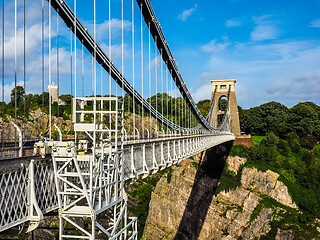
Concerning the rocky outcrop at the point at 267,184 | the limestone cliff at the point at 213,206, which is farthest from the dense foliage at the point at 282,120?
the rocky outcrop at the point at 267,184

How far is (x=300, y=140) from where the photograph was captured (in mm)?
49156

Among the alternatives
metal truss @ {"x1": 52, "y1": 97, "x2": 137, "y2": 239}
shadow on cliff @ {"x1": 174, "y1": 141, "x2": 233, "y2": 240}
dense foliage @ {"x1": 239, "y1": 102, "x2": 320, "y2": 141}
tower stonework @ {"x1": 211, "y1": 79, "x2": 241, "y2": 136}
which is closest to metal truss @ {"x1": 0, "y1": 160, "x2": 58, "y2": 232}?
metal truss @ {"x1": 52, "y1": 97, "x2": 137, "y2": 239}

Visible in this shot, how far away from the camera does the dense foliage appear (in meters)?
53.2

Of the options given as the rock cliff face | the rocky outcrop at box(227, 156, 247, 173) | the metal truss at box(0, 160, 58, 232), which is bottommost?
the rock cliff face

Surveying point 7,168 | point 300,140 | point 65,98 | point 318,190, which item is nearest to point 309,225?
point 318,190

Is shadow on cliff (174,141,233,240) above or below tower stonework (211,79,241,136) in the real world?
below

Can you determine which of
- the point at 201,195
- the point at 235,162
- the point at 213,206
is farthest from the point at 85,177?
the point at 235,162

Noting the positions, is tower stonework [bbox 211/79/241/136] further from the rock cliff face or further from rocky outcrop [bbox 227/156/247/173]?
the rock cliff face

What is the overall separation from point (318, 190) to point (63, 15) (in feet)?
108

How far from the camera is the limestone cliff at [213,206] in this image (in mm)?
34188

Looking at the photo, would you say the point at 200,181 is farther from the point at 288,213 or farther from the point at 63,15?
the point at 63,15

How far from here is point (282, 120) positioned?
2224 inches

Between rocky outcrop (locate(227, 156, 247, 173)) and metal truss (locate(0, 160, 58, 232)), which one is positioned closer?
metal truss (locate(0, 160, 58, 232))

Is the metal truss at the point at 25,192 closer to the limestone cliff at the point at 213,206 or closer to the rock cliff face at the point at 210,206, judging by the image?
the limestone cliff at the point at 213,206
